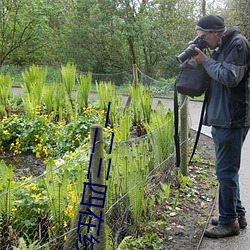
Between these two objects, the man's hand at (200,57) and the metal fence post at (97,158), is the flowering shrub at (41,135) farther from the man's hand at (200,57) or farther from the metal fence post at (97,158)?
the metal fence post at (97,158)

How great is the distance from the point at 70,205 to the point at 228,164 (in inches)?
53.4

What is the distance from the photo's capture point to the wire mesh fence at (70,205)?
2627mm

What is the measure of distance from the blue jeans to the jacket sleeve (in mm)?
433

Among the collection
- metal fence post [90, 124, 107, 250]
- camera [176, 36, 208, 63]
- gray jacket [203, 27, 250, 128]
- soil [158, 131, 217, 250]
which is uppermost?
camera [176, 36, 208, 63]

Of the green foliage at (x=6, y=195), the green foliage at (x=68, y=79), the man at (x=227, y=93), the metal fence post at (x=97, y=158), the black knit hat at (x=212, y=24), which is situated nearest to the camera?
the metal fence post at (x=97, y=158)

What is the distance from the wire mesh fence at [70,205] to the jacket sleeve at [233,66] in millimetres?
1017

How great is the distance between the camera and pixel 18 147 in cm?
563

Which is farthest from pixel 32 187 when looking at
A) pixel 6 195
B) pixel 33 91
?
pixel 33 91

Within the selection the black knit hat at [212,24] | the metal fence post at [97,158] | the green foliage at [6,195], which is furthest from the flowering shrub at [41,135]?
the metal fence post at [97,158]

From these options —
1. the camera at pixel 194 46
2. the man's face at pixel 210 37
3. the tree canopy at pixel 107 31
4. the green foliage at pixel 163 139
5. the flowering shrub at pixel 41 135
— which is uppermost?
the tree canopy at pixel 107 31

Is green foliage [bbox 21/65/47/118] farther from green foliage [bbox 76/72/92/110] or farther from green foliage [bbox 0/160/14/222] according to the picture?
green foliage [bbox 0/160/14/222]

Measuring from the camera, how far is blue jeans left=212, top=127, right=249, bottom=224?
3.03 meters

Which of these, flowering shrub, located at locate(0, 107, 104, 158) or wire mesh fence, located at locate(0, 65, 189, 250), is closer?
wire mesh fence, located at locate(0, 65, 189, 250)

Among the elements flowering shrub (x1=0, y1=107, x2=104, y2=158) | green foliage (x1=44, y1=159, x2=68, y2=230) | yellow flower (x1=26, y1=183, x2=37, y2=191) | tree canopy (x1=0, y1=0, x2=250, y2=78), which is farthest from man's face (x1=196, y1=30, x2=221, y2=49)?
tree canopy (x1=0, y1=0, x2=250, y2=78)
